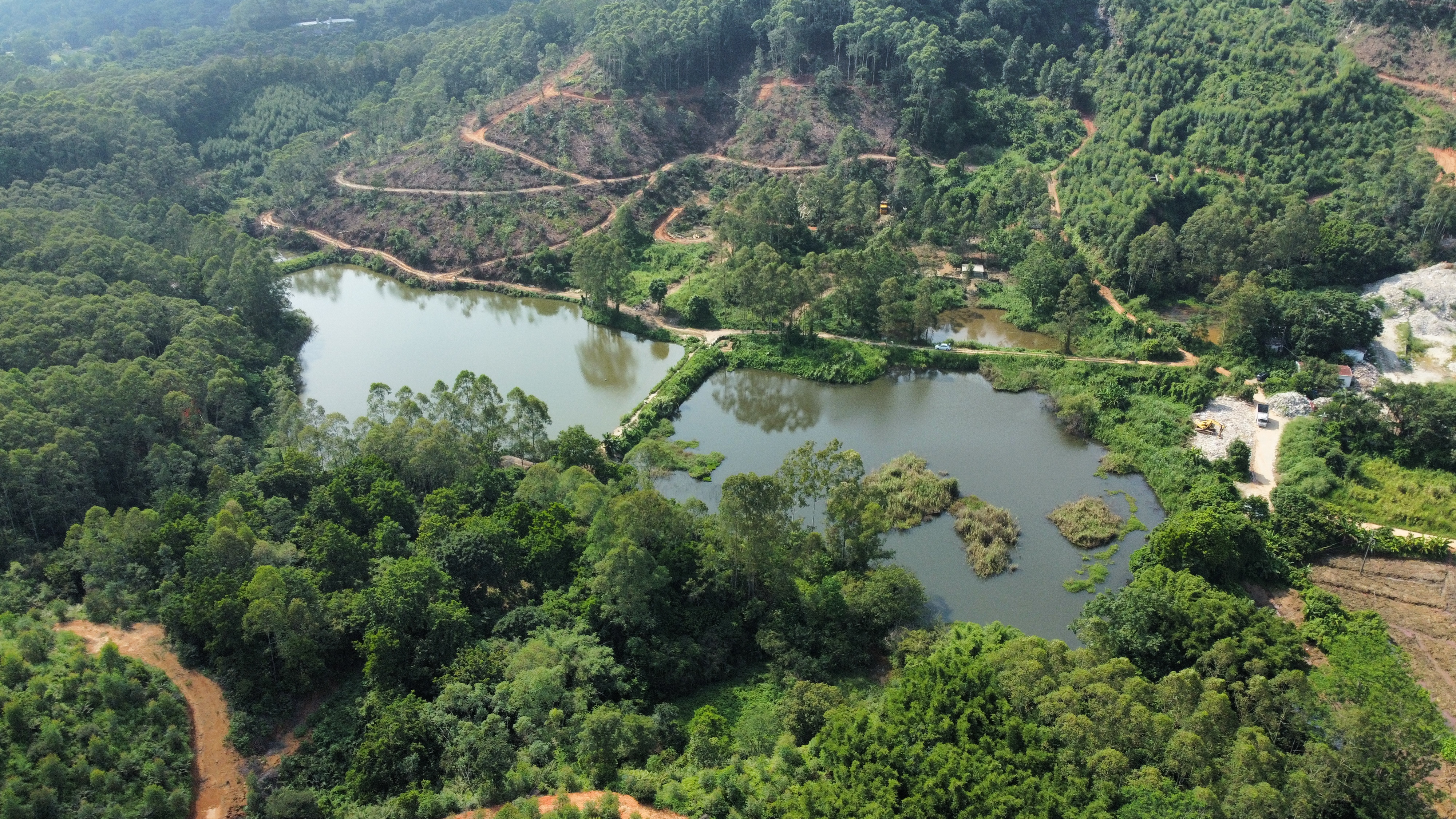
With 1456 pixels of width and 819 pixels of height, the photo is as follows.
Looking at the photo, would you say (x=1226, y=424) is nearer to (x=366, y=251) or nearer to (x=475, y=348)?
(x=475, y=348)

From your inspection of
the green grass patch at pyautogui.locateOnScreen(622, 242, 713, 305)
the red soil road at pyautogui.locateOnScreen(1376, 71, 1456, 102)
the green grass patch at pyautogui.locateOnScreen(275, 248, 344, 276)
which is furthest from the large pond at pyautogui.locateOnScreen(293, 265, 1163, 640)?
the red soil road at pyautogui.locateOnScreen(1376, 71, 1456, 102)

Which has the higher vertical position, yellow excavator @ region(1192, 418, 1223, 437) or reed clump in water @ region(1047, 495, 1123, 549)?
yellow excavator @ region(1192, 418, 1223, 437)

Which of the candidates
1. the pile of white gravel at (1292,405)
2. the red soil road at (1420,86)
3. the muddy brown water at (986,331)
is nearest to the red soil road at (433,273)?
the muddy brown water at (986,331)

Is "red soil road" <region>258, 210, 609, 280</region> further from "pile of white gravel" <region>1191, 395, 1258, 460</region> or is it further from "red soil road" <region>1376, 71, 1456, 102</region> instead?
"red soil road" <region>1376, 71, 1456, 102</region>

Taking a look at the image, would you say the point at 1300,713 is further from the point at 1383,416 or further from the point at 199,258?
the point at 199,258

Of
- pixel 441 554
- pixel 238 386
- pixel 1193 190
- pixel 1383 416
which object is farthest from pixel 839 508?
pixel 1193 190

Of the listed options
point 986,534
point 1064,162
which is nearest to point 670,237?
point 1064,162
